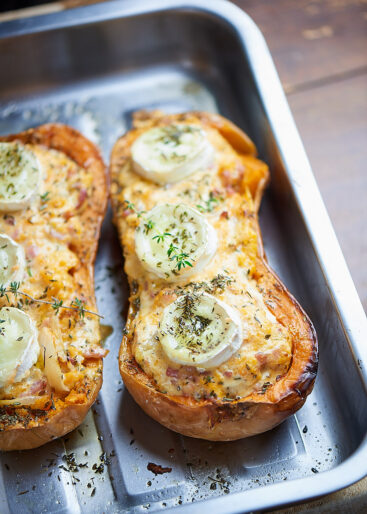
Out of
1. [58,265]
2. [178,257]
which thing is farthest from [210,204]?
[58,265]

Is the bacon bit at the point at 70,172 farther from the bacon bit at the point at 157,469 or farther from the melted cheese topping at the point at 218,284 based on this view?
the bacon bit at the point at 157,469

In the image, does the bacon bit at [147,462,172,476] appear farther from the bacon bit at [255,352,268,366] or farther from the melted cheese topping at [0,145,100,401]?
the bacon bit at [255,352,268,366]

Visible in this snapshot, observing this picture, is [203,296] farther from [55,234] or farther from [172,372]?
[55,234]

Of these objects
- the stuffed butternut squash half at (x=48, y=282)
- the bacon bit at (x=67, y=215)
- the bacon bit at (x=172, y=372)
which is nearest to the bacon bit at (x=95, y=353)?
the stuffed butternut squash half at (x=48, y=282)

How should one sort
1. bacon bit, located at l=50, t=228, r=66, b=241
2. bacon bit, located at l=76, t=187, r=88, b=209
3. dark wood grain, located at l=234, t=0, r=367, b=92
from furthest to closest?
dark wood grain, located at l=234, t=0, r=367, b=92 → bacon bit, located at l=76, t=187, r=88, b=209 → bacon bit, located at l=50, t=228, r=66, b=241

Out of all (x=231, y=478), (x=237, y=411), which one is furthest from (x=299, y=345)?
(x=231, y=478)

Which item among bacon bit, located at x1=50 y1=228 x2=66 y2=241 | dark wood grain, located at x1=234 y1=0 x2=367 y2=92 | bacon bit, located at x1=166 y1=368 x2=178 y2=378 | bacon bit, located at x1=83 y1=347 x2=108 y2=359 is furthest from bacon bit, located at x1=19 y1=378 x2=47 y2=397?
dark wood grain, located at x1=234 y1=0 x2=367 y2=92

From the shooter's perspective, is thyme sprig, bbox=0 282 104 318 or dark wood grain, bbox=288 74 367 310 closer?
thyme sprig, bbox=0 282 104 318
